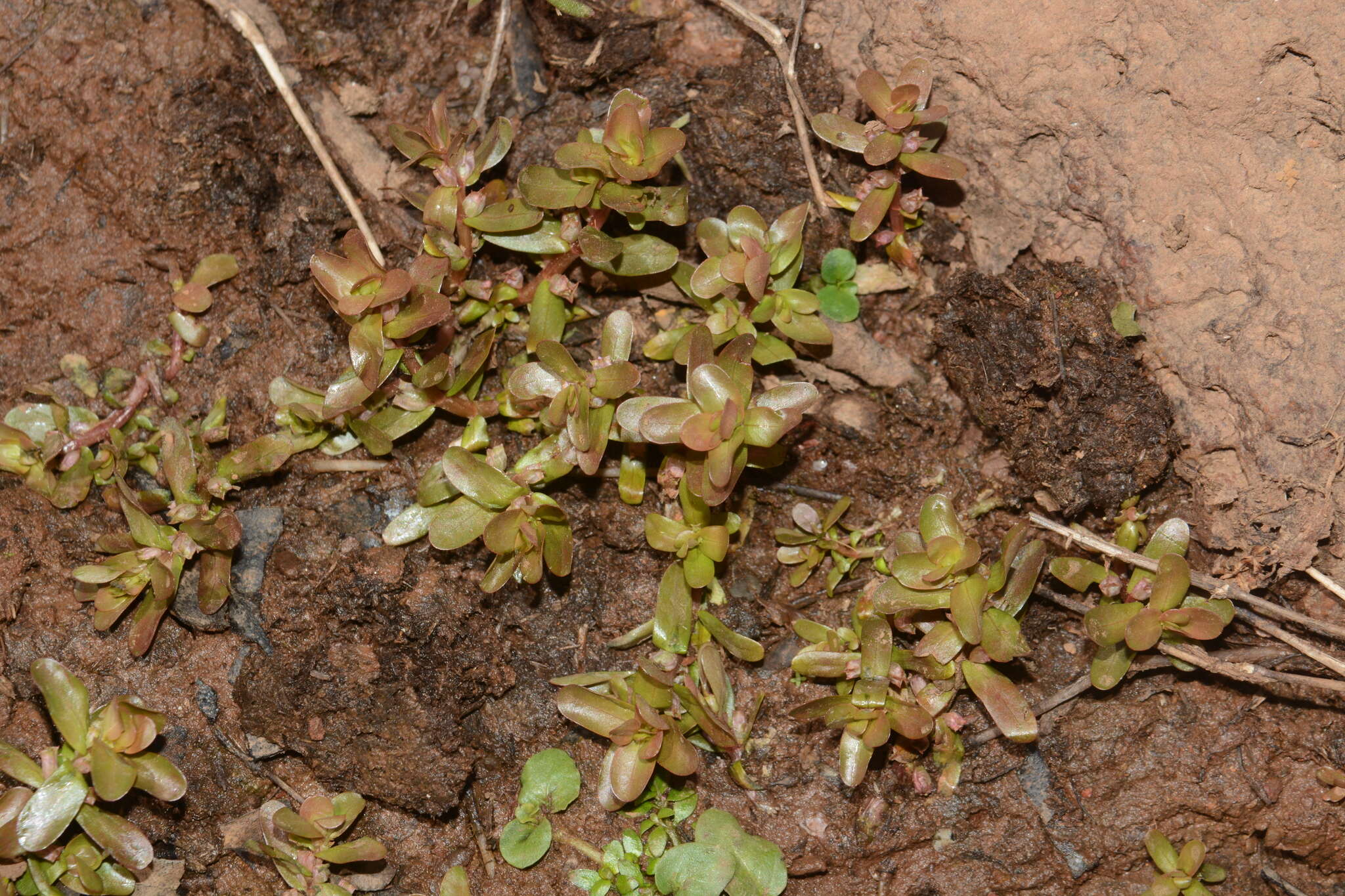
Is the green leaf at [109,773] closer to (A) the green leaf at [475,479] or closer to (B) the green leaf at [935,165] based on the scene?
(A) the green leaf at [475,479]

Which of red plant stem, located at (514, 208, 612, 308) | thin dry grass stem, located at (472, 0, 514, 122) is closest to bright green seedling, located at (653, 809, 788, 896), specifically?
red plant stem, located at (514, 208, 612, 308)

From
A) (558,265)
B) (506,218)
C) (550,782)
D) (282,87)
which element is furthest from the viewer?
(282,87)

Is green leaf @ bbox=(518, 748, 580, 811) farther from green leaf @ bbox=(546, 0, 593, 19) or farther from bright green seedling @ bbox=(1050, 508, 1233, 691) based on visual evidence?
green leaf @ bbox=(546, 0, 593, 19)

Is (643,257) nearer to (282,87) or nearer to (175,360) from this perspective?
(282,87)

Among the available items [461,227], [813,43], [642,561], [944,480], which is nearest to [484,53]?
[461,227]

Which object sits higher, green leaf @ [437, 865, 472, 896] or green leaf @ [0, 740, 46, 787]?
green leaf @ [0, 740, 46, 787]

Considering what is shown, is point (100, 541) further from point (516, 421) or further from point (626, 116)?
point (626, 116)

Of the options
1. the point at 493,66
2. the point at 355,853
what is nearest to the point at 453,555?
the point at 355,853
